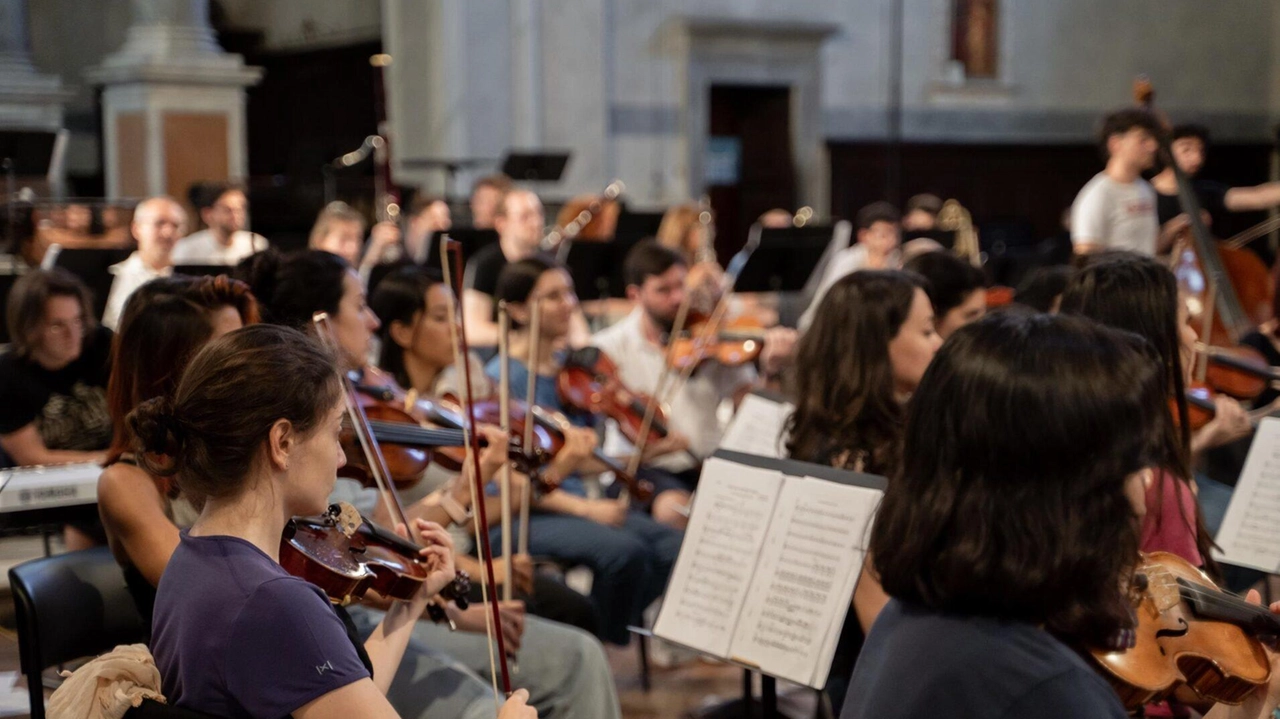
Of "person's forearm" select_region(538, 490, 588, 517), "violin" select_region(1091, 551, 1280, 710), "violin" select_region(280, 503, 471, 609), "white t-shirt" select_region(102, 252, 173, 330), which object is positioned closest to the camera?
"violin" select_region(1091, 551, 1280, 710)

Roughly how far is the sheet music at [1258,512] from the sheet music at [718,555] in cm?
106

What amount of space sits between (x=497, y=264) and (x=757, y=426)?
7.51 feet

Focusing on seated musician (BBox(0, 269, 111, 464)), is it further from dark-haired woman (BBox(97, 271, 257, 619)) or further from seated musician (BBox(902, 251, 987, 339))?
seated musician (BBox(902, 251, 987, 339))

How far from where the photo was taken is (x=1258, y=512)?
2775mm

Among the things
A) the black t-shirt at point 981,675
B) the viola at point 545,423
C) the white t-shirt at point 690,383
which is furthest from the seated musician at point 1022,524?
the white t-shirt at point 690,383

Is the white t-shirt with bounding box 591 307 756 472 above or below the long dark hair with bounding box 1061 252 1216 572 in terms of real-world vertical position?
below

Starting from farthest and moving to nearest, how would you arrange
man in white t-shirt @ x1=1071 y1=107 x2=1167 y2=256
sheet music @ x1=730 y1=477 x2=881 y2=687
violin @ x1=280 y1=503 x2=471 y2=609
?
man in white t-shirt @ x1=1071 y1=107 x2=1167 y2=256
sheet music @ x1=730 y1=477 x2=881 y2=687
violin @ x1=280 y1=503 x2=471 y2=609

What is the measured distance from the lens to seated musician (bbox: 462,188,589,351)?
505 cm

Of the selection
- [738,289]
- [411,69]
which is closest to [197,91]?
[411,69]

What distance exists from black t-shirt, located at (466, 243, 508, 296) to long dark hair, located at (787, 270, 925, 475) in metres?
2.76

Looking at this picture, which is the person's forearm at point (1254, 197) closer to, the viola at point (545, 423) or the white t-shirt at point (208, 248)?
the viola at point (545, 423)

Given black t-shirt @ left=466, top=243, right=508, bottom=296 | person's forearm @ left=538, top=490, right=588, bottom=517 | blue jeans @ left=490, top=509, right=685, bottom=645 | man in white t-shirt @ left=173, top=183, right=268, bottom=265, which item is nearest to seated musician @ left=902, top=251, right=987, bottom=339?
blue jeans @ left=490, top=509, right=685, bottom=645

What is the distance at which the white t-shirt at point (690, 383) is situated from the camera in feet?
14.6

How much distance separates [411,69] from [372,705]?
30.1ft
